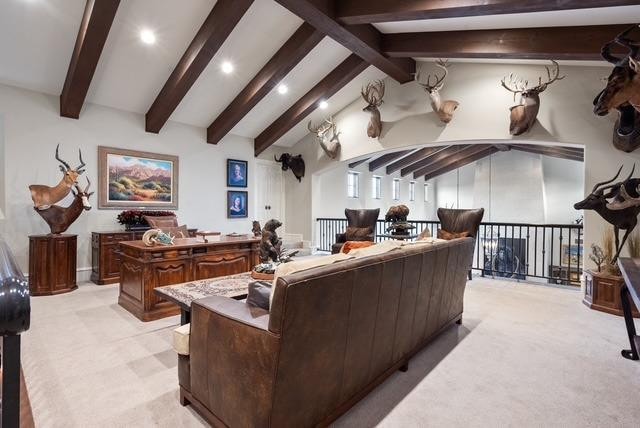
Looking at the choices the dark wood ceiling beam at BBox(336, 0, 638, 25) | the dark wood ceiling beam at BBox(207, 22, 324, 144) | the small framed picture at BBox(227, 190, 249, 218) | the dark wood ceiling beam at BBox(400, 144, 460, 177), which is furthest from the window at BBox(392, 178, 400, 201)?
the dark wood ceiling beam at BBox(336, 0, 638, 25)

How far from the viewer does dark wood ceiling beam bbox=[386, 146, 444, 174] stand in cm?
1009

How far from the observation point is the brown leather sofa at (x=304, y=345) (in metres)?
1.45

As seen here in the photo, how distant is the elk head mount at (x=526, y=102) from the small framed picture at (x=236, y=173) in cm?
550

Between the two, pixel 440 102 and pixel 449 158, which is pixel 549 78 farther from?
pixel 449 158

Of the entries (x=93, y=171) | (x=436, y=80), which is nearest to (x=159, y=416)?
(x=93, y=171)

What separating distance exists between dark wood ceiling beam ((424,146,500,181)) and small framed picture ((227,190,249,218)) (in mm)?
7740

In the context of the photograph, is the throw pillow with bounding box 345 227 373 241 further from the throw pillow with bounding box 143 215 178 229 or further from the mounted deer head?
the throw pillow with bounding box 143 215 178 229

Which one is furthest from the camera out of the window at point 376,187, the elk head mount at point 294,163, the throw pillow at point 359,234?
the window at point 376,187

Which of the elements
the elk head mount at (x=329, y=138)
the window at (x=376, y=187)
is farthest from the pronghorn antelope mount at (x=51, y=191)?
the window at (x=376, y=187)

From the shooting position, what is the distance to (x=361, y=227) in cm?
648

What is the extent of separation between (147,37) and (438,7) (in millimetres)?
3803

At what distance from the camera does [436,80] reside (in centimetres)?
600

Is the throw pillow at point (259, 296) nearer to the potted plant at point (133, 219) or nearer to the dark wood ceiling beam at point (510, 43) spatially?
the potted plant at point (133, 219)

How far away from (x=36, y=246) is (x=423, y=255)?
509cm
